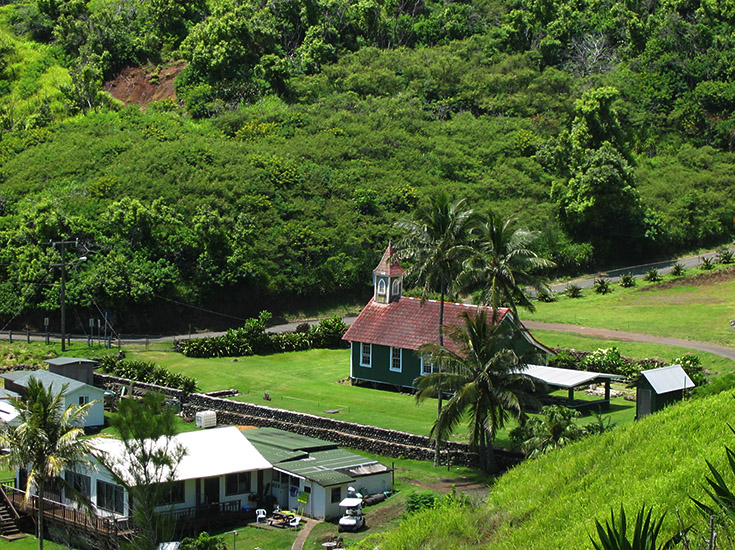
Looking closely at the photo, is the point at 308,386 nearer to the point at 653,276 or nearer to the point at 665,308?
the point at 665,308

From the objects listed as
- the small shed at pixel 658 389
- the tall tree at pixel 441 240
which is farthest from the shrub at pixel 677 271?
the tall tree at pixel 441 240

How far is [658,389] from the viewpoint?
120ft

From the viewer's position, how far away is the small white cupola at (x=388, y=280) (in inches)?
2026

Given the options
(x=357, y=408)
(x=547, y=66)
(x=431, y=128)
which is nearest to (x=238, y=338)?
(x=357, y=408)

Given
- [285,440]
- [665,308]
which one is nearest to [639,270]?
[665,308]

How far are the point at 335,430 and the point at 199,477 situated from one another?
850 centimetres

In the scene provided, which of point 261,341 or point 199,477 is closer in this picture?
point 199,477

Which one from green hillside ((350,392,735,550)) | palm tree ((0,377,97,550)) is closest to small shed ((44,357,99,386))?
palm tree ((0,377,97,550))

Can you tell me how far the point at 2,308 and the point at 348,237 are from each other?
2460 cm

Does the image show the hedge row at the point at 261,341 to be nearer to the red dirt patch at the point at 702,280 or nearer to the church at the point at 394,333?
the church at the point at 394,333

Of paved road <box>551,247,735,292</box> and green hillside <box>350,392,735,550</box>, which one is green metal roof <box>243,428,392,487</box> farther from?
paved road <box>551,247,735,292</box>

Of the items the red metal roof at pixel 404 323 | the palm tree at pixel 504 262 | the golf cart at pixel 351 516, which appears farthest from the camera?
the red metal roof at pixel 404 323

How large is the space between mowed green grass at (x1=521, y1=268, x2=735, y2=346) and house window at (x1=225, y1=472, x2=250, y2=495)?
86.4 ft

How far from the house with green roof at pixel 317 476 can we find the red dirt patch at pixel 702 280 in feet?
113
